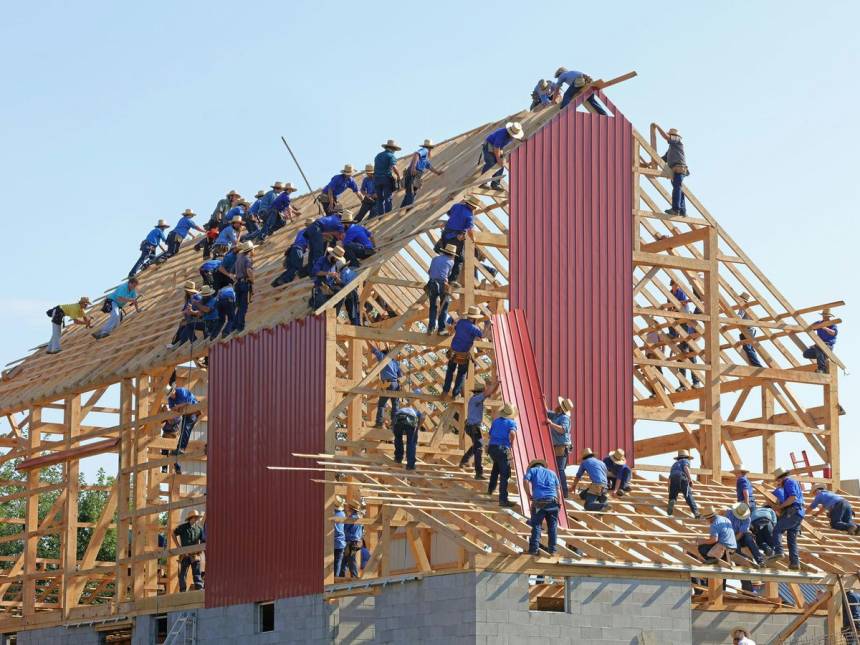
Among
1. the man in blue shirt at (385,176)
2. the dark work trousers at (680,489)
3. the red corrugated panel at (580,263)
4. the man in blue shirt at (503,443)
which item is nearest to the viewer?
the man in blue shirt at (503,443)

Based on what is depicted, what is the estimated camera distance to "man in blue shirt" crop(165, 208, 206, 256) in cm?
4200

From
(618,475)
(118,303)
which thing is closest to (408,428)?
(618,475)

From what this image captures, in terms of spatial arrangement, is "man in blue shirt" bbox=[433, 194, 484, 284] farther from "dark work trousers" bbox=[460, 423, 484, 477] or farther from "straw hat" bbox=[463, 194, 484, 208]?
"dark work trousers" bbox=[460, 423, 484, 477]

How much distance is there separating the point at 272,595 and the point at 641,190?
10025 millimetres

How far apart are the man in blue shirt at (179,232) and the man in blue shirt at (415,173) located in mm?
9728

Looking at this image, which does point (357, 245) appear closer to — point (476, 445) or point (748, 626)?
point (476, 445)

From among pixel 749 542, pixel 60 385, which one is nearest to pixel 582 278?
pixel 749 542

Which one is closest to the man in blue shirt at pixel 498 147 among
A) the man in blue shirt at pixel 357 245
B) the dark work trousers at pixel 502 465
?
the man in blue shirt at pixel 357 245

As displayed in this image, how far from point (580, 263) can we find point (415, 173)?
161 inches

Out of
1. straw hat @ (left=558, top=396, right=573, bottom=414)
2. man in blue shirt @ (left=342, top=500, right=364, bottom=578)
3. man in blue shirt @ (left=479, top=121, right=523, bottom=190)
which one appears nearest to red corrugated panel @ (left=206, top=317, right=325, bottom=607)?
man in blue shirt @ (left=342, top=500, right=364, bottom=578)

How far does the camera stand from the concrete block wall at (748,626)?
28.1 m

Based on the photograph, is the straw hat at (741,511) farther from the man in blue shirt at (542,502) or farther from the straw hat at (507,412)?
the straw hat at (507,412)

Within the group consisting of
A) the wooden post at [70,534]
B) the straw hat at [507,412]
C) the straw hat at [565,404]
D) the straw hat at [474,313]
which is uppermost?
the straw hat at [474,313]

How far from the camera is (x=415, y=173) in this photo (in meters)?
33.1
